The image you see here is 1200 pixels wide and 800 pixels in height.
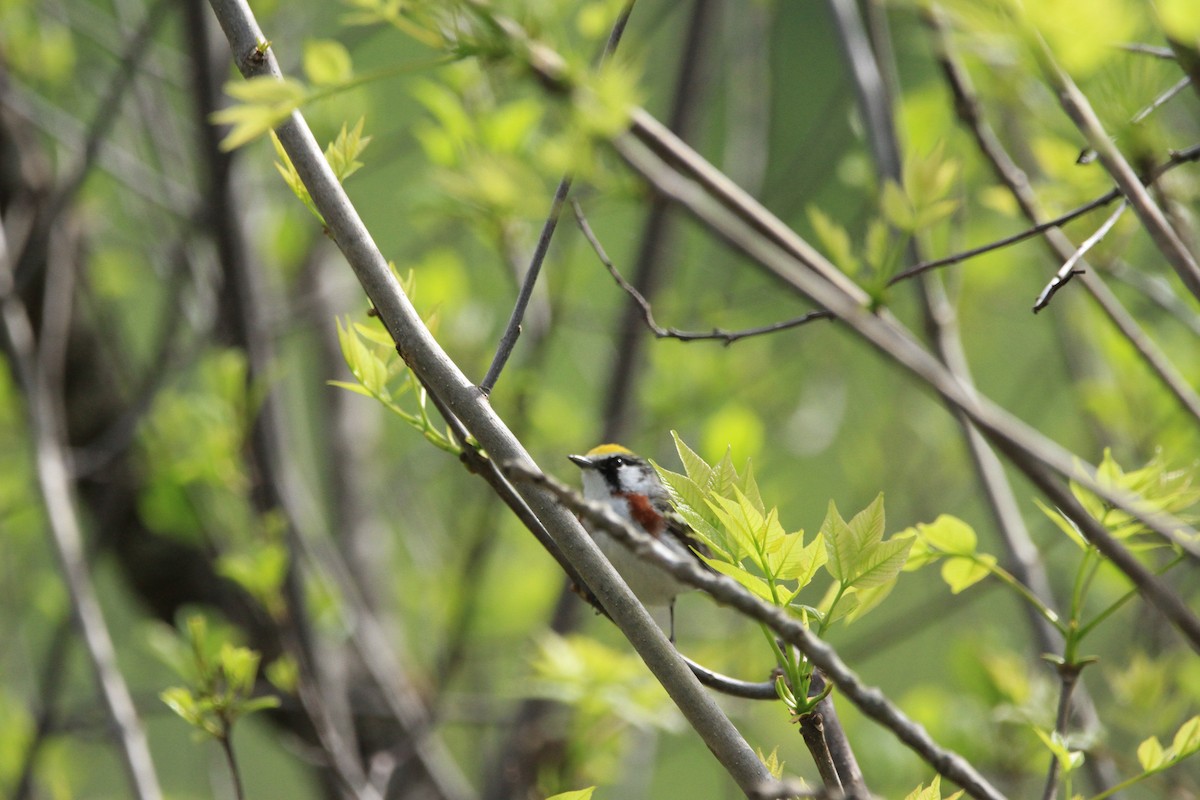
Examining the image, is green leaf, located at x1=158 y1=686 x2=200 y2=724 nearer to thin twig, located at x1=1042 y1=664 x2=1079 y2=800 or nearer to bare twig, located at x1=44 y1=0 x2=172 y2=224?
thin twig, located at x1=1042 y1=664 x2=1079 y2=800

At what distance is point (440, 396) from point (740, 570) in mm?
356

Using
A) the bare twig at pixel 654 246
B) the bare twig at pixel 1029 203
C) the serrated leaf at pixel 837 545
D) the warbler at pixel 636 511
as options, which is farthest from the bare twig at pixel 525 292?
the bare twig at pixel 654 246

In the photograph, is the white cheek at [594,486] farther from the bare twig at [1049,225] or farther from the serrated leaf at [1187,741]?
the serrated leaf at [1187,741]

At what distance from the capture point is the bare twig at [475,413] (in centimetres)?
111

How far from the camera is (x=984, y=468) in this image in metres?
2.19

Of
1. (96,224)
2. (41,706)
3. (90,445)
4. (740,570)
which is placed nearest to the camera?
(740,570)

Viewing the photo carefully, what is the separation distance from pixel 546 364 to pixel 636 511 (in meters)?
1.20

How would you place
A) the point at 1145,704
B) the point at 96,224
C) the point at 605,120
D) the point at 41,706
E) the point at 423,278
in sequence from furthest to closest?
the point at 96,224, the point at 423,278, the point at 41,706, the point at 1145,704, the point at 605,120

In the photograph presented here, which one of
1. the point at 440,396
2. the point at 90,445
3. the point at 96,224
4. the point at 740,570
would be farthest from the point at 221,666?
the point at 96,224

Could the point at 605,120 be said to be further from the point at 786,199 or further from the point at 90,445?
the point at 90,445

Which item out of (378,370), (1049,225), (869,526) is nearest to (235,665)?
(378,370)

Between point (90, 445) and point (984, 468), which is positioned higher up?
Result: point (984, 468)

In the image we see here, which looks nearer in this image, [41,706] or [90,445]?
[41,706]

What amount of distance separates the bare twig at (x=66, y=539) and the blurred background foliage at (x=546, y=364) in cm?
18
